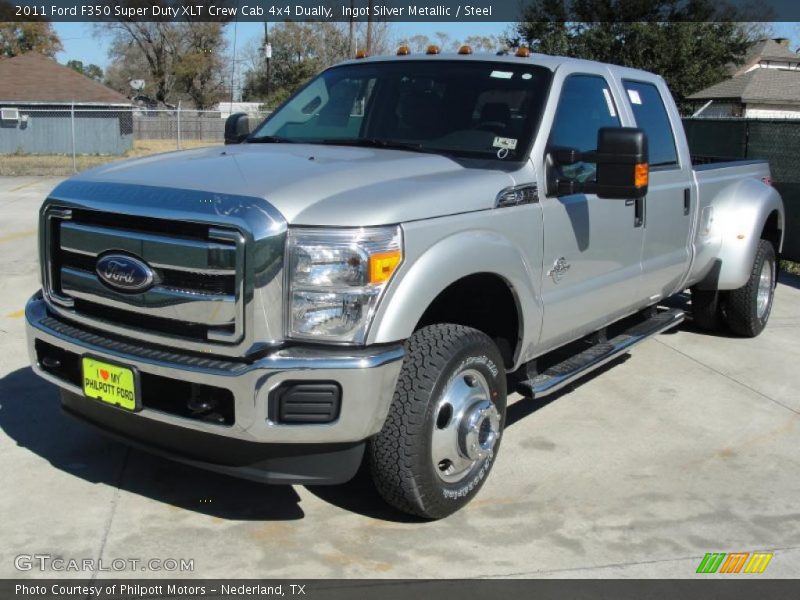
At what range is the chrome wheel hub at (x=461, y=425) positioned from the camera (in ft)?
12.0

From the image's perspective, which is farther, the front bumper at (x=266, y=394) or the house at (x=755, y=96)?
the house at (x=755, y=96)

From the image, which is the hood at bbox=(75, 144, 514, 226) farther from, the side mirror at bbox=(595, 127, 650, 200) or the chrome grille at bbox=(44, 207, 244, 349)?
the side mirror at bbox=(595, 127, 650, 200)

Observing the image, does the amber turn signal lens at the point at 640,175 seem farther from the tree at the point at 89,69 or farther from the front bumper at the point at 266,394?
the tree at the point at 89,69

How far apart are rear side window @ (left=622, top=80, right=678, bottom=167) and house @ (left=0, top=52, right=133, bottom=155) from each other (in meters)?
27.5

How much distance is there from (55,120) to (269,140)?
30.7 meters

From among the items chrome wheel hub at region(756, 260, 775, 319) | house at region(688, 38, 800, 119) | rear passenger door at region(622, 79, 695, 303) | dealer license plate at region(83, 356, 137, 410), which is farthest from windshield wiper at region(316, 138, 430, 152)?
house at region(688, 38, 800, 119)

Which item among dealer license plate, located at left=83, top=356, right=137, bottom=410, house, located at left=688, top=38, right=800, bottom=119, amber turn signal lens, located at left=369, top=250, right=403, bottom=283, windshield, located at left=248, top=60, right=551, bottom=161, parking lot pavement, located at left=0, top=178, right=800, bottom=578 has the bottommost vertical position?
parking lot pavement, located at left=0, top=178, right=800, bottom=578

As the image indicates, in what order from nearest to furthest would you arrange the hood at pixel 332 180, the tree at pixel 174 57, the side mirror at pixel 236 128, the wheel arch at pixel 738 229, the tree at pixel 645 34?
the hood at pixel 332 180, the side mirror at pixel 236 128, the wheel arch at pixel 738 229, the tree at pixel 645 34, the tree at pixel 174 57

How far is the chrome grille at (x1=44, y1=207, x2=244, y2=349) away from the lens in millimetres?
3188

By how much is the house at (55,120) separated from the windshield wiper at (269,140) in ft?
89.4

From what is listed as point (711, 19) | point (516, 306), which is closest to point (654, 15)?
point (711, 19)

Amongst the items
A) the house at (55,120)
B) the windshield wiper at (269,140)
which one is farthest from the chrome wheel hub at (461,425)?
the house at (55,120)

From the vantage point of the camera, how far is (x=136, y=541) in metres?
3.58
